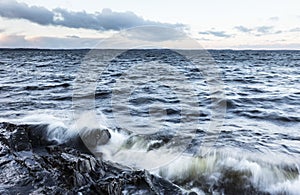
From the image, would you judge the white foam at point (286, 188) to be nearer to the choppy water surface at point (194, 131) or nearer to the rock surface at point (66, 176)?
the choppy water surface at point (194, 131)

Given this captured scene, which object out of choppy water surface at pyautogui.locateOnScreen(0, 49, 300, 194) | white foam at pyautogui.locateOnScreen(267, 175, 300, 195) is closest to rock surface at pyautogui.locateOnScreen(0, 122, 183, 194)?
choppy water surface at pyautogui.locateOnScreen(0, 49, 300, 194)

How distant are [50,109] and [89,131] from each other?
3782 mm

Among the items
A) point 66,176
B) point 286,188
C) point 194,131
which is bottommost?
point 194,131

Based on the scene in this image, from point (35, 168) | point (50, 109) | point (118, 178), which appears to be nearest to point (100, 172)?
point (118, 178)

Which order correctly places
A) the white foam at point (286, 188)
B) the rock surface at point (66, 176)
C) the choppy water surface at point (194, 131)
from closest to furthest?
the rock surface at point (66, 176) < the white foam at point (286, 188) < the choppy water surface at point (194, 131)

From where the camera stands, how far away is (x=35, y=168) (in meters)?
4.47

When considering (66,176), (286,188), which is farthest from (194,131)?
(66,176)

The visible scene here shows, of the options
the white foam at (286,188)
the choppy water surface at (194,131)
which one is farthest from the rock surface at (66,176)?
the white foam at (286,188)

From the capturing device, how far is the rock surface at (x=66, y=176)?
3.87 metres

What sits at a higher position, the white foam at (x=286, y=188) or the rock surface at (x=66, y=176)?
the rock surface at (x=66, y=176)

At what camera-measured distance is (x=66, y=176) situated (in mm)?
4164

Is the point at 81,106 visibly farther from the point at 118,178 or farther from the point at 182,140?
the point at 118,178

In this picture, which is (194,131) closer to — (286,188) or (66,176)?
(286,188)

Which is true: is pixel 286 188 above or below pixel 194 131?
above
